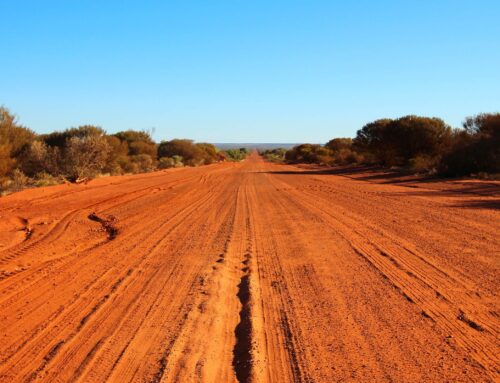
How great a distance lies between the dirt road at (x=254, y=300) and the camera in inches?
200

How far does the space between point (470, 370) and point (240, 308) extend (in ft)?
9.99

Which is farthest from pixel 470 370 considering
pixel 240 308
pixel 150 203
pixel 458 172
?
pixel 458 172

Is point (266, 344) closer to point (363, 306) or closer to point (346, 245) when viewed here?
point (363, 306)

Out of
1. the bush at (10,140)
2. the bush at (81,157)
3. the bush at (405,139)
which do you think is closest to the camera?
the bush at (10,140)

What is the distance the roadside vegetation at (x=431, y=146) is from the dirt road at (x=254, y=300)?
18.6 meters

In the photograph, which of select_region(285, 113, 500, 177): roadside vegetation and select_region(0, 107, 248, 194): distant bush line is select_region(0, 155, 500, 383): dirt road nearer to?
select_region(0, 107, 248, 194): distant bush line

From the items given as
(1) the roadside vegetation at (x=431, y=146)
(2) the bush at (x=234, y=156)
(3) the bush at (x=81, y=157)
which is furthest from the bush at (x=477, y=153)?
(2) the bush at (x=234, y=156)

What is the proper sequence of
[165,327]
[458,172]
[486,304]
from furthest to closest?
[458,172] < [486,304] < [165,327]

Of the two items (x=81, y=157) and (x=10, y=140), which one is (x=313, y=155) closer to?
(x=81, y=157)

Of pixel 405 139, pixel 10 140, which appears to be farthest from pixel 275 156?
pixel 10 140

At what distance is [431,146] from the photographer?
A: 44.1m

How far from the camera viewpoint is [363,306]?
22.5 feet

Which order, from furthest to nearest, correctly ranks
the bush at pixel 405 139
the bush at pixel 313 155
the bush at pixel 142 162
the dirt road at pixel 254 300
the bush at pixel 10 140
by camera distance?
the bush at pixel 313 155 → the bush at pixel 142 162 → the bush at pixel 405 139 → the bush at pixel 10 140 → the dirt road at pixel 254 300

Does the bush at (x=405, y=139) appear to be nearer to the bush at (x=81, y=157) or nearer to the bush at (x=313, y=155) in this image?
the bush at (x=313, y=155)
